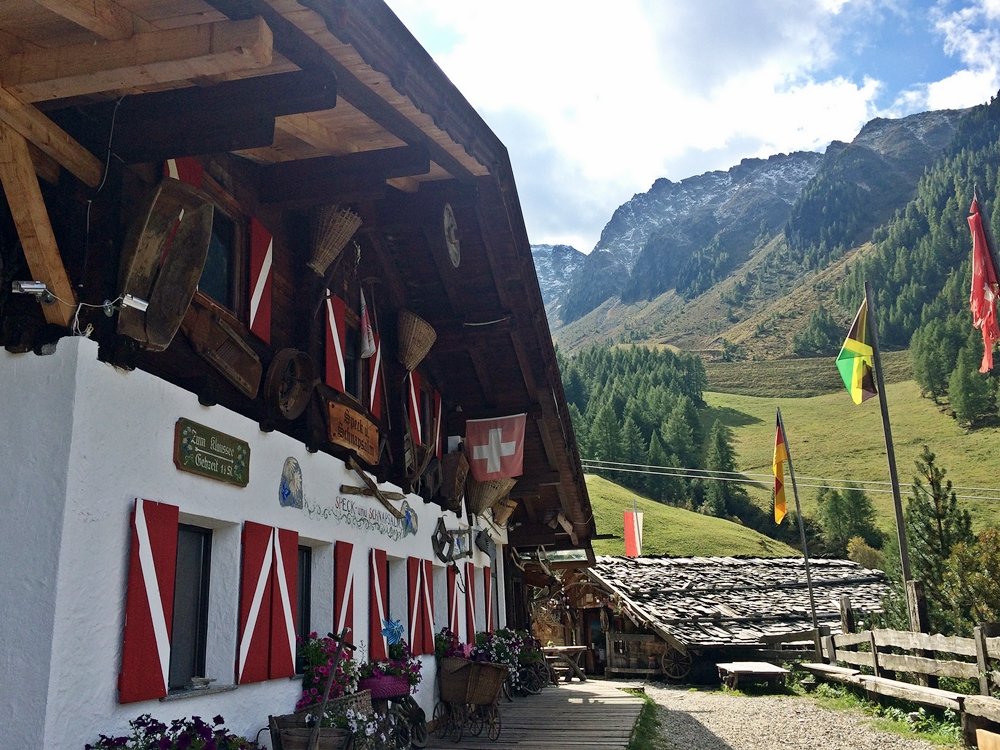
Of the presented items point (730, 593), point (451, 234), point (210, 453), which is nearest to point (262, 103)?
point (210, 453)

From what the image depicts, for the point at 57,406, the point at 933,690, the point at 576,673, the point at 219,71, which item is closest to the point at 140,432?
the point at 57,406

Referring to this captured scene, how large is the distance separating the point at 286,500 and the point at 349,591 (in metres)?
1.51

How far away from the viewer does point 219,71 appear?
370 cm

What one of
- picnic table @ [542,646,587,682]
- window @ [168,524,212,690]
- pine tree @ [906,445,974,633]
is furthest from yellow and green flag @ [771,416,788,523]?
window @ [168,524,212,690]

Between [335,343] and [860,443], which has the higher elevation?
[860,443]

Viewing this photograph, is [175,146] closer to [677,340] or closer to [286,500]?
[286,500]

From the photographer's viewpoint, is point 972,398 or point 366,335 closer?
point 366,335

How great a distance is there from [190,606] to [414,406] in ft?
17.1

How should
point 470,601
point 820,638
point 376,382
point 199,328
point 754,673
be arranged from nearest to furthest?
point 199,328 < point 376,382 < point 470,601 < point 820,638 < point 754,673

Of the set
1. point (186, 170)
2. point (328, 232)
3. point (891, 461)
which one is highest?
point (328, 232)

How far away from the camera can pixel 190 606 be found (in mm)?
5254

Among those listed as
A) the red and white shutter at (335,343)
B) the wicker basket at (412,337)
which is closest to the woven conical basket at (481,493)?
the wicker basket at (412,337)

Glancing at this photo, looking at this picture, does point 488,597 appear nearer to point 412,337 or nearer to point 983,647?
point 412,337

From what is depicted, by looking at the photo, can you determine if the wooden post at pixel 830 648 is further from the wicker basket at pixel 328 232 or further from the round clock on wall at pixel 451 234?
the wicker basket at pixel 328 232
